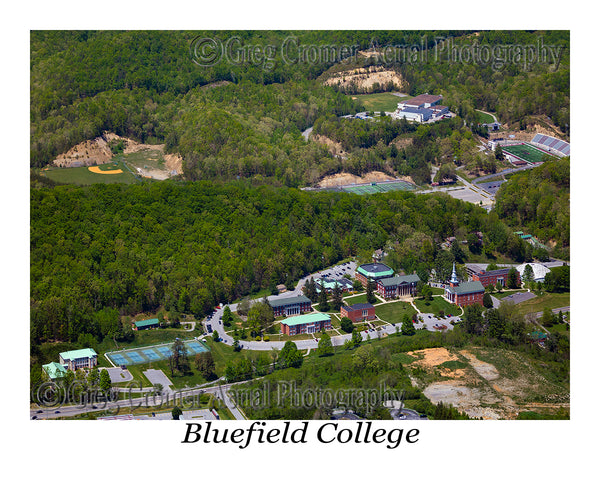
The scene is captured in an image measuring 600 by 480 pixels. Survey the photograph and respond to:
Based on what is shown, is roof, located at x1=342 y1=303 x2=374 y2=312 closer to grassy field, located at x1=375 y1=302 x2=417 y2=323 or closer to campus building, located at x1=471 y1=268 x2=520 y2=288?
grassy field, located at x1=375 y1=302 x2=417 y2=323

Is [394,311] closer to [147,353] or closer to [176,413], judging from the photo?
[147,353]

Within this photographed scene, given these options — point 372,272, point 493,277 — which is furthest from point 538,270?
point 372,272

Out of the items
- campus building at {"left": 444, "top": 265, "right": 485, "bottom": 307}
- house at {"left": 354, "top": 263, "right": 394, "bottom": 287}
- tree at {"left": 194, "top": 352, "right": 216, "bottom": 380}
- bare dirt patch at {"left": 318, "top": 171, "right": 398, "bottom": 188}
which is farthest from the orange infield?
tree at {"left": 194, "top": 352, "right": 216, "bottom": 380}

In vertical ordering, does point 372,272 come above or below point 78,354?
above

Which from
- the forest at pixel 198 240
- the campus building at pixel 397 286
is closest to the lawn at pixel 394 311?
the campus building at pixel 397 286

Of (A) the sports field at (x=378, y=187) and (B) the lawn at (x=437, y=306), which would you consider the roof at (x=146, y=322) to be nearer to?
(B) the lawn at (x=437, y=306)

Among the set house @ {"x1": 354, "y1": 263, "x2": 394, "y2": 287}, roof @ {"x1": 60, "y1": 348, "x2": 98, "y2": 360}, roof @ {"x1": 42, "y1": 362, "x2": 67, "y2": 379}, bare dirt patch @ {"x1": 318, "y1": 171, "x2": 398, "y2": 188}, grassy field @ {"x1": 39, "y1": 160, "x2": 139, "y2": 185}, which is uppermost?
grassy field @ {"x1": 39, "y1": 160, "x2": 139, "y2": 185}

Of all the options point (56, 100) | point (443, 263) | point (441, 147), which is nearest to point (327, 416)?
point (443, 263)
